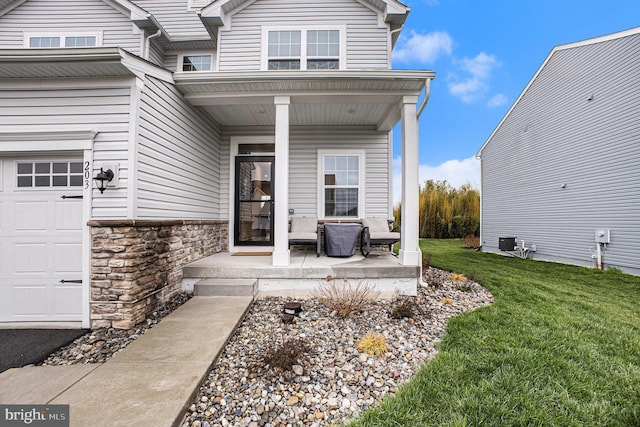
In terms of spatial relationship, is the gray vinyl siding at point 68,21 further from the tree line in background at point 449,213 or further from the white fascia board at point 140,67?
the tree line in background at point 449,213

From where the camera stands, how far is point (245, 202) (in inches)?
230

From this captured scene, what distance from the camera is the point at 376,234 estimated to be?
4895 mm

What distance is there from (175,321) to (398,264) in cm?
307

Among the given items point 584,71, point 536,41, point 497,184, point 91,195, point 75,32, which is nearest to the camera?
point 91,195

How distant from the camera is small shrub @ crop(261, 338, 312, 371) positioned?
82.8 inches

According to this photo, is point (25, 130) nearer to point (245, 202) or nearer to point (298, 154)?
point (245, 202)

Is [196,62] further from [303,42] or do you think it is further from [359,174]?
[359,174]

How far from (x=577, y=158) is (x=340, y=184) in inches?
283

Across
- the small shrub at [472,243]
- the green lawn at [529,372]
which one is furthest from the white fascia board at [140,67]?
the small shrub at [472,243]

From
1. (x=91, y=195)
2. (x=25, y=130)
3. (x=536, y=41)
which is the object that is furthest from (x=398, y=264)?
(x=536, y=41)

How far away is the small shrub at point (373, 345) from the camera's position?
7.94 ft

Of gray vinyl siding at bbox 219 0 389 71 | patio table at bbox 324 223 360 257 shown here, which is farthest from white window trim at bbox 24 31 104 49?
patio table at bbox 324 223 360 257

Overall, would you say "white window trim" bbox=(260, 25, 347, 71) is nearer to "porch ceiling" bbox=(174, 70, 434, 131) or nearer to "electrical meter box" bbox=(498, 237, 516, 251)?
"porch ceiling" bbox=(174, 70, 434, 131)

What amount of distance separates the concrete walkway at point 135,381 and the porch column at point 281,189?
58.8 inches
